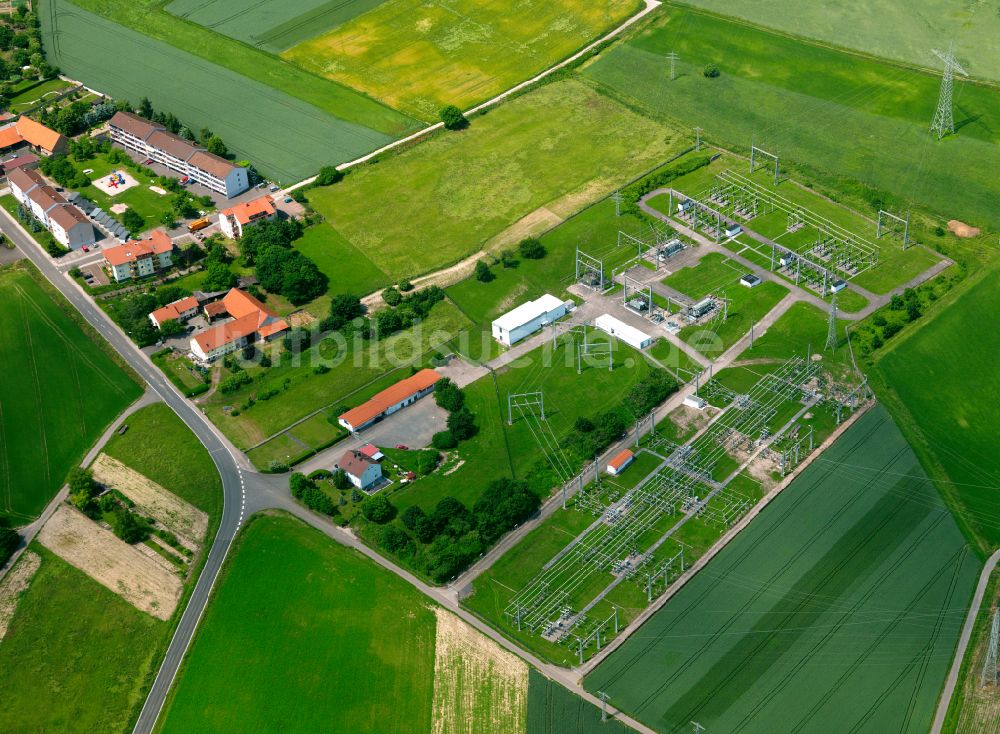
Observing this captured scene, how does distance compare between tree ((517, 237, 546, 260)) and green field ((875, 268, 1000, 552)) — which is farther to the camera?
tree ((517, 237, 546, 260))

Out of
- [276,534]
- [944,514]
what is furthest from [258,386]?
[944,514]

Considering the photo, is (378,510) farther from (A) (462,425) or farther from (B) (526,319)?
(B) (526,319)

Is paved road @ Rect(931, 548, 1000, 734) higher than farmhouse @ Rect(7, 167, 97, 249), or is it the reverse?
farmhouse @ Rect(7, 167, 97, 249)

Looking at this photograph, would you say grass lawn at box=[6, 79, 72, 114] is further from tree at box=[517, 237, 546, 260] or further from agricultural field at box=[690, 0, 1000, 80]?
agricultural field at box=[690, 0, 1000, 80]

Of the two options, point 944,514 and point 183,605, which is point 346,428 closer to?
point 183,605

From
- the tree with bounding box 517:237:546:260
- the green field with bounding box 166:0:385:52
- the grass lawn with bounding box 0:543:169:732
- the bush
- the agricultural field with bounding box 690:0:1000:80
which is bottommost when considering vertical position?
the grass lawn with bounding box 0:543:169:732

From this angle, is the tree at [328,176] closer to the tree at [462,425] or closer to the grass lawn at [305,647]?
the tree at [462,425]

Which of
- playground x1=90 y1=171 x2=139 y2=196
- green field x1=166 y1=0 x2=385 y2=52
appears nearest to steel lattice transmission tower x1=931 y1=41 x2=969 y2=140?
green field x1=166 y1=0 x2=385 y2=52
